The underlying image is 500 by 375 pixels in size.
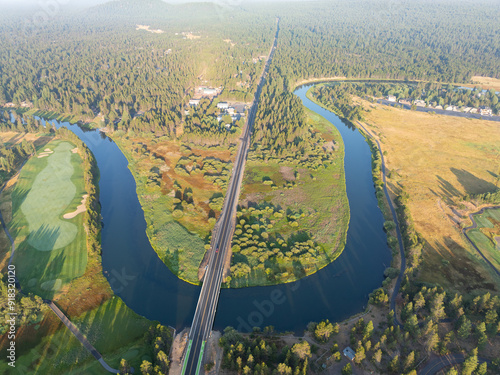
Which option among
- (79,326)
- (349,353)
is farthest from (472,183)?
(79,326)

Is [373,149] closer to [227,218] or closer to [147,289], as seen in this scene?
[227,218]

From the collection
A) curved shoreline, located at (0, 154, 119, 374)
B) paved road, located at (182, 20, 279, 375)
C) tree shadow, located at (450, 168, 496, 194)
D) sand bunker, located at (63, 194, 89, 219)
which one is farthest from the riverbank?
tree shadow, located at (450, 168, 496, 194)

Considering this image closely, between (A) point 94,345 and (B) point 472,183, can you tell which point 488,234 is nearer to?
(B) point 472,183

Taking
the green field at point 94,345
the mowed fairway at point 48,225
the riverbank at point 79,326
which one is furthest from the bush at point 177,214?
the green field at point 94,345

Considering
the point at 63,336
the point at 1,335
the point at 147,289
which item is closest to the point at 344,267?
the point at 147,289

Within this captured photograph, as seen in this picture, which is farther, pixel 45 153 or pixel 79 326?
pixel 45 153

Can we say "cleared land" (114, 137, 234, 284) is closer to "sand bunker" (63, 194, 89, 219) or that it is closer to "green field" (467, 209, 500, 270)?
"sand bunker" (63, 194, 89, 219)
